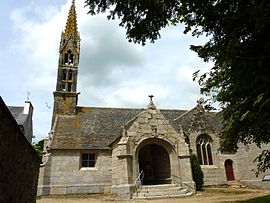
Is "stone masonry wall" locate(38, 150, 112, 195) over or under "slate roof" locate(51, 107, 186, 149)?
under

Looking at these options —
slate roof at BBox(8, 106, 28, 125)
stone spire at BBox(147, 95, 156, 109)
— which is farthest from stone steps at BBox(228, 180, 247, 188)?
slate roof at BBox(8, 106, 28, 125)

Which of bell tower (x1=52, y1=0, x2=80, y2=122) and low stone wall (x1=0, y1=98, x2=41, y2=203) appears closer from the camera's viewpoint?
low stone wall (x1=0, y1=98, x2=41, y2=203)

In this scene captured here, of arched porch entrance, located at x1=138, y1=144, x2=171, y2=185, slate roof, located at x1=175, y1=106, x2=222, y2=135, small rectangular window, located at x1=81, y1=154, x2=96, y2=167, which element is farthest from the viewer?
slate roof, located at x1=175, y1=106, x2=222, y2=135

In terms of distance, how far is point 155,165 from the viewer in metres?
20.3

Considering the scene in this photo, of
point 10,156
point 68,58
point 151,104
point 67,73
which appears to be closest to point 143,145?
point 151,104

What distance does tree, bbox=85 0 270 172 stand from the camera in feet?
16.0

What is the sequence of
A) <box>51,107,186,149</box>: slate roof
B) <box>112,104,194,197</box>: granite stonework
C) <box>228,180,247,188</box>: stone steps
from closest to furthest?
<box>112,104,194,197</box>: granite stonework, <box>51,107,186,149</box>: slate roof, <box>228,180,247,188</box>: stone steps

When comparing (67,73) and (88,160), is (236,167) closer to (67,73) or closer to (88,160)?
(88,160)

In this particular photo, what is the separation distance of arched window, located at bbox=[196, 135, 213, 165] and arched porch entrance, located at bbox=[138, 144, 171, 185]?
3.33m

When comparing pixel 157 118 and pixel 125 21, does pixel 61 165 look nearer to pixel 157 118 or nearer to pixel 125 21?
pixel 157 118

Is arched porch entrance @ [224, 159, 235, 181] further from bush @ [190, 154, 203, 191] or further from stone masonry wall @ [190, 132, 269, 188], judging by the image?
bush @ [190, 154, 203, 191]

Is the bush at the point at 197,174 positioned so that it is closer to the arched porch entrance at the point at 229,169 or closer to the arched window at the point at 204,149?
the arched window at the point at 204,149

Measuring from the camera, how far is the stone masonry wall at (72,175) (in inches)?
706

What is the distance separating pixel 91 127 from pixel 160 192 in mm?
8845
